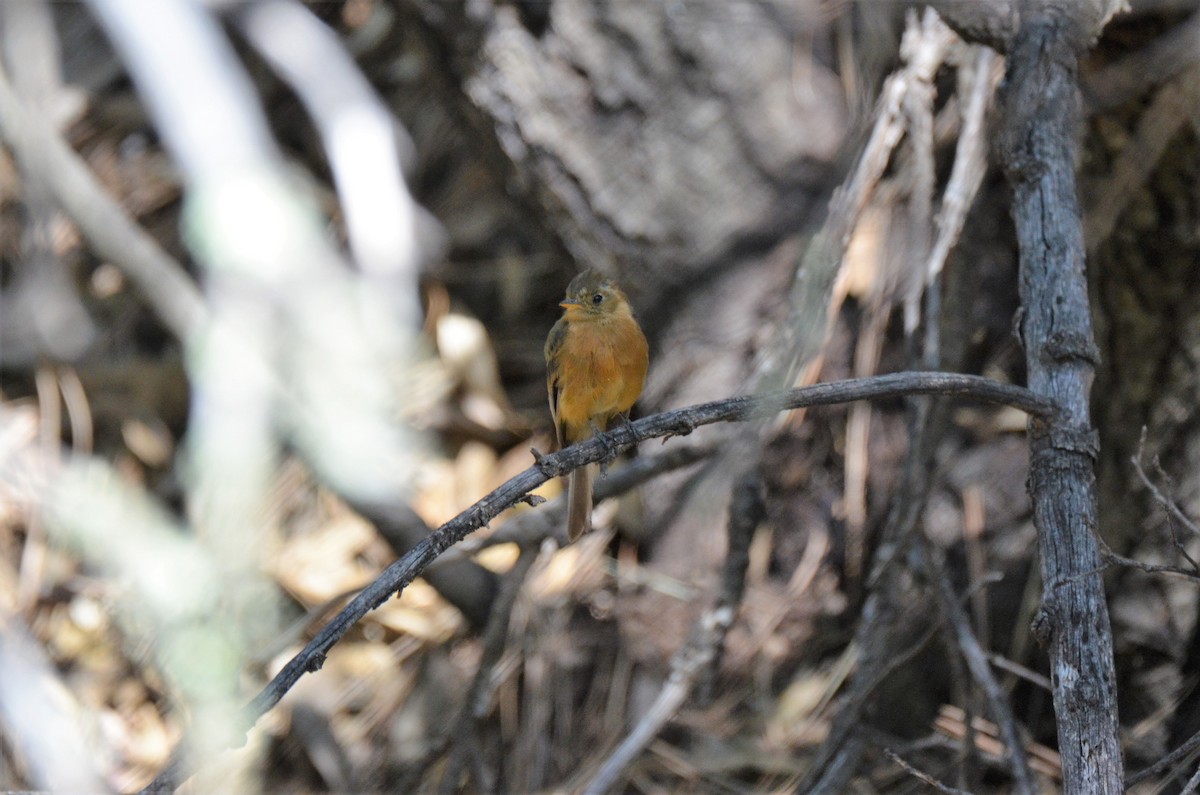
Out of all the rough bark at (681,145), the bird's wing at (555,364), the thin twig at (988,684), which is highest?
the rough bark at (681,145)

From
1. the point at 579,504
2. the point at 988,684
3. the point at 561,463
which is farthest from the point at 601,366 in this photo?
the point at 988,684

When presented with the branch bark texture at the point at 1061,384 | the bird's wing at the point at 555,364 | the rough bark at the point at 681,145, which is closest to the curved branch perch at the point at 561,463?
the branch bark texture at the point at 1061,384

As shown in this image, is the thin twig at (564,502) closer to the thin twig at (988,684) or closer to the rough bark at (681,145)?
the rough bark at (681,145)

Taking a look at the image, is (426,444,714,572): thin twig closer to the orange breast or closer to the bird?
the bird

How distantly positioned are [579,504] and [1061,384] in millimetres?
1529

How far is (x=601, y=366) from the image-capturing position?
140 inches

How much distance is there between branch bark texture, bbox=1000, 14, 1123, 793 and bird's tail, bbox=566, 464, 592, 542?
1417 millimetres

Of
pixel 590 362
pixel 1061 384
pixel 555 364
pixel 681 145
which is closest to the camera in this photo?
pixel 1061 384

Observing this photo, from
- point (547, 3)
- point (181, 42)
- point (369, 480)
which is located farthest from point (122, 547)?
point (547, 3)

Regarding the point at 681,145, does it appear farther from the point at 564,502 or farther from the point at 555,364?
the point at 564,502

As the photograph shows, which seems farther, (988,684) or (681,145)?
(681,145)

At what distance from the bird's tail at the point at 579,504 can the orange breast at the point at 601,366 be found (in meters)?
0.26

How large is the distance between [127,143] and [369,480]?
2.44m

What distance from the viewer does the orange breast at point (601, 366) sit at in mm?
3568
